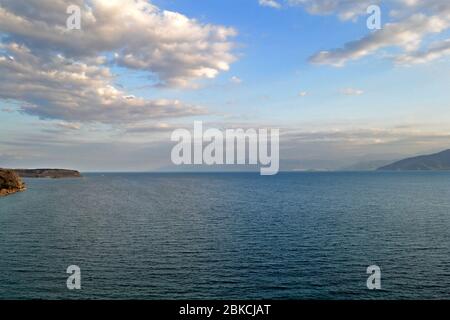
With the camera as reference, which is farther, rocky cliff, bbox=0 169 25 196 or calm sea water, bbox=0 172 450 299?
rocky cliff, bbox=0 169 25 196

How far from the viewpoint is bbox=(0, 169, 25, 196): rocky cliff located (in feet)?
557

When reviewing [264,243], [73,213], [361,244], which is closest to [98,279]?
[264,243]

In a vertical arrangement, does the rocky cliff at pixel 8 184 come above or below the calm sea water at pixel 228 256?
above

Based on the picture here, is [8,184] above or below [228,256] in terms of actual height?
above

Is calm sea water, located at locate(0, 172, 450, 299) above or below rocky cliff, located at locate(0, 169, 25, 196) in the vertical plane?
below

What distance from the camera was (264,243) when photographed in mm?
60594

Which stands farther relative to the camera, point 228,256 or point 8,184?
point 8,184

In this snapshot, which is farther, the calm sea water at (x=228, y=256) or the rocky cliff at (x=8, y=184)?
the rocky cliff at (x=8, y=184)

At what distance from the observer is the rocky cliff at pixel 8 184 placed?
6688 inches

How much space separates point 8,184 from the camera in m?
177
